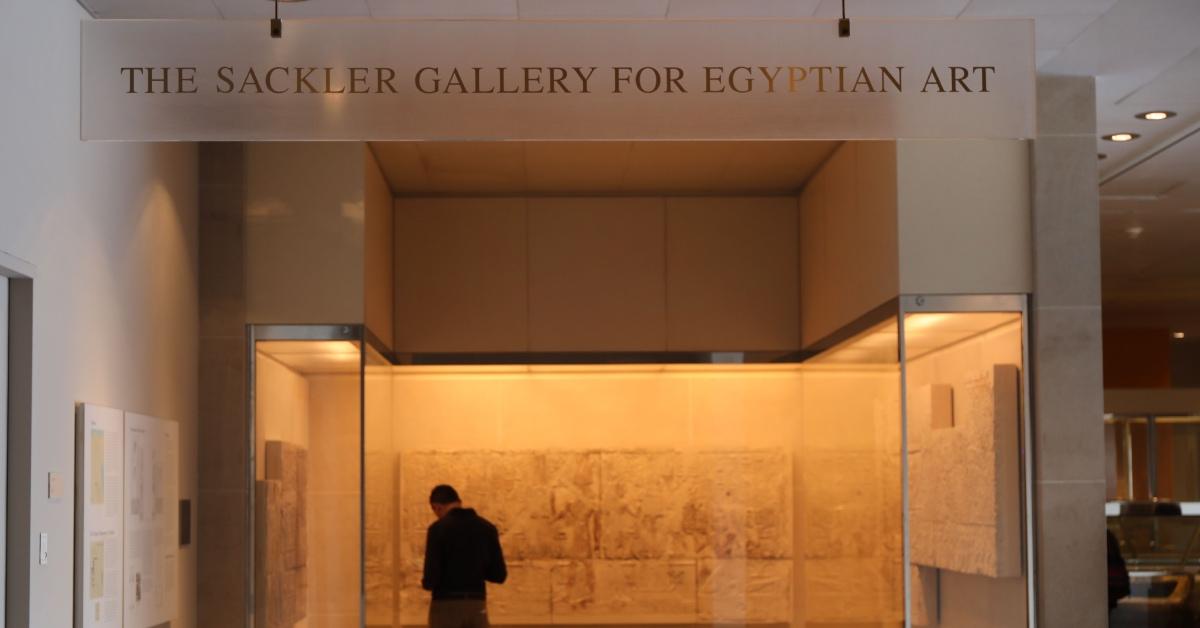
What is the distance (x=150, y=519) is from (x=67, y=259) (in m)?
1.67

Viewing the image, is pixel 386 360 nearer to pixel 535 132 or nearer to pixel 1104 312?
pixel 535 132

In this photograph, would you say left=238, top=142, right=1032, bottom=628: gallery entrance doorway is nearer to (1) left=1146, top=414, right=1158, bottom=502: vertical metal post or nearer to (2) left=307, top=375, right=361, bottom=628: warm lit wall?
(2) left=307, top=375, right=361, bottom=628: warm lit wall

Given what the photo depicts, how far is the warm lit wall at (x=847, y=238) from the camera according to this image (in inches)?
319

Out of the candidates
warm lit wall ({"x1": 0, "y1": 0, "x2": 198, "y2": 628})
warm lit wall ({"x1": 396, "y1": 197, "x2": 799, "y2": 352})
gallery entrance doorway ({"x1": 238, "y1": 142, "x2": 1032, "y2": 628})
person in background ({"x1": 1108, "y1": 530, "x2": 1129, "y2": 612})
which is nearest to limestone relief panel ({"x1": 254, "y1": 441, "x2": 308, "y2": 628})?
warm lit wall ({"x1": 0, "y1": 0, "x2": 198, "y2": 628})

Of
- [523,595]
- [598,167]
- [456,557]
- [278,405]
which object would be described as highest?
[598,167]

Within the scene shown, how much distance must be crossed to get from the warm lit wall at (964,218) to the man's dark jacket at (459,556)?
12.5 ft

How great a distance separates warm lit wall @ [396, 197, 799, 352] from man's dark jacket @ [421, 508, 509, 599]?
4.13 feet

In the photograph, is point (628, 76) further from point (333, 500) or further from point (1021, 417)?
point (333, 500)

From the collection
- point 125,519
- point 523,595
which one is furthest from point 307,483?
point 523,595

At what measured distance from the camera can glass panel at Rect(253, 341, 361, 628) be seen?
8.33 m

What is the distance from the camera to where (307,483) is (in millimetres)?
8578

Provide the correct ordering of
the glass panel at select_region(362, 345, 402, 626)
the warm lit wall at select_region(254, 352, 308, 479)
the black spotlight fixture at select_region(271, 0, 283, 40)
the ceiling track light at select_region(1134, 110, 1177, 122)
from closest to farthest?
the black spotlight fixture at select_region(271, 0, 283, 40) < the warm lit wall at select_region(254, 352, 308, 479) < the ceiling track light at select_region(1134, 110, 1177, 122) < the glass panel at select_region(362, 345, 402, 626)

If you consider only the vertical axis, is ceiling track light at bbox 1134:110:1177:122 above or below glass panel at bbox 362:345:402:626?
above

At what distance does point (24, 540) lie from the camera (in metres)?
5.60
